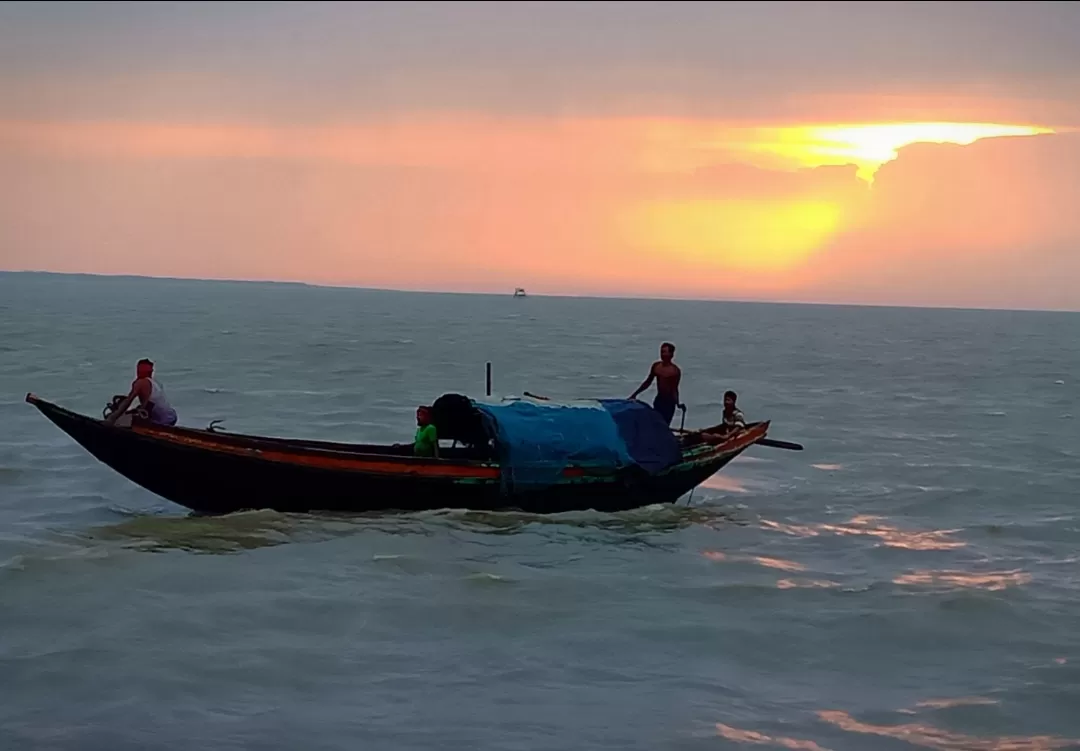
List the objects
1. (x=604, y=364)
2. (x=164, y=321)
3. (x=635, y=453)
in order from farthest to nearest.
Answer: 1. (x=164, y=321)
2. (x=604, y=364)
3. (x=635, y=453)

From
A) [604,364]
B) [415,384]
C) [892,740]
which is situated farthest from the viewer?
[604,364]

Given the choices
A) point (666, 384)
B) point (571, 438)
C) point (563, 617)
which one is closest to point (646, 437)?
point (571, 438)

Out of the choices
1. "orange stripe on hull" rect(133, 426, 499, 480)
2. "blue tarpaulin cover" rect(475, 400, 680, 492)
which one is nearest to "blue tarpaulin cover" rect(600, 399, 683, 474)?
"blue tarpaulin cover" rect(475, 400, 680, 492)

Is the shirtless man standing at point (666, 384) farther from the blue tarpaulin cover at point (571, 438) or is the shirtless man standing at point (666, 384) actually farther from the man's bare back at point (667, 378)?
the blue tarpaulin cover at point (571, 438)

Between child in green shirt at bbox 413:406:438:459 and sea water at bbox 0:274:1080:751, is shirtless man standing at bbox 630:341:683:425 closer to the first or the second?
sea water at bbox 0:274:1080:751

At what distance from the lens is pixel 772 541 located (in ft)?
51.1

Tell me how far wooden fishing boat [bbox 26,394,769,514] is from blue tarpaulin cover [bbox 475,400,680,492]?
0.22 feet

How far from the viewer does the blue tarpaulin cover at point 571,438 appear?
1502cm

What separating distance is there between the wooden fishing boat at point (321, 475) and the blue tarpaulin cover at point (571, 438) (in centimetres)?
7

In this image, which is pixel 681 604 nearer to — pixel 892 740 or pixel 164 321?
pixel 892 740

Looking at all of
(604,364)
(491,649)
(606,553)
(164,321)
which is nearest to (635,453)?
(606,553)

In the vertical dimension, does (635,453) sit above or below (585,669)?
above

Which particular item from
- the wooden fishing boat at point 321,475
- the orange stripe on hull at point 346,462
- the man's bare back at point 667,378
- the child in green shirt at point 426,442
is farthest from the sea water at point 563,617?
the man's bare back at point 667,378

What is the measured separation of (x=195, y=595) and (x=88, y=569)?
156 cm
